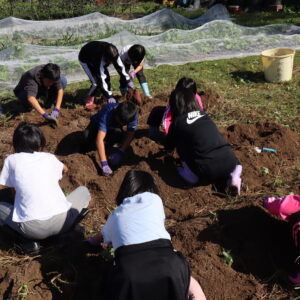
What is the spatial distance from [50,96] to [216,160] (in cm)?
316

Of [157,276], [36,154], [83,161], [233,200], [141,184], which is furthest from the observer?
[83,161]

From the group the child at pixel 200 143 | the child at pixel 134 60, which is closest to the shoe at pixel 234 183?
the child at pixel 200 143

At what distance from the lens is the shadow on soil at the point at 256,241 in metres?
2.90

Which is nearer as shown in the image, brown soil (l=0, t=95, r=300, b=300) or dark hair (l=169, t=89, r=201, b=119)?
brown soil (l=0, t=95, r=300, b=300)

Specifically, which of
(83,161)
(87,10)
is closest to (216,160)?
(83,161)

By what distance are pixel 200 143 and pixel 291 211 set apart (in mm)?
1117

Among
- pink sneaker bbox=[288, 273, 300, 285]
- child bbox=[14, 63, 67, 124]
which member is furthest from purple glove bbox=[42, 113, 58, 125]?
pink sneaker bbox=[288, 273, 300, 285]

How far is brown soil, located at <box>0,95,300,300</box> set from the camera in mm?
2795

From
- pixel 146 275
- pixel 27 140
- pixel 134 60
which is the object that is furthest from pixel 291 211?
pixel 134 60

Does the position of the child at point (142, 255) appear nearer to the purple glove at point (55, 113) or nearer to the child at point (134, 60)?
the purple glove at point (55, 113)

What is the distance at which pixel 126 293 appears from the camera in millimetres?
2178

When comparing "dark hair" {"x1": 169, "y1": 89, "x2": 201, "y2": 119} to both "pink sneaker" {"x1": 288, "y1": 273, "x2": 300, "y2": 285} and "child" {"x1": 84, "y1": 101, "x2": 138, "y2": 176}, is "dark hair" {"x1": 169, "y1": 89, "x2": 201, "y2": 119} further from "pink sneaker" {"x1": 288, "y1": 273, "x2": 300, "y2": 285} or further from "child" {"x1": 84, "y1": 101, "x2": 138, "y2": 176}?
"pink sneaker" {"x1": 288, "y1": 273, "x2": 300, "y2": 285}

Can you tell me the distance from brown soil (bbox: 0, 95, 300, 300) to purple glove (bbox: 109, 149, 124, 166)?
0.42 ft

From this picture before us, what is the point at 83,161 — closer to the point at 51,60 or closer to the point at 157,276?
the point at 157,276
